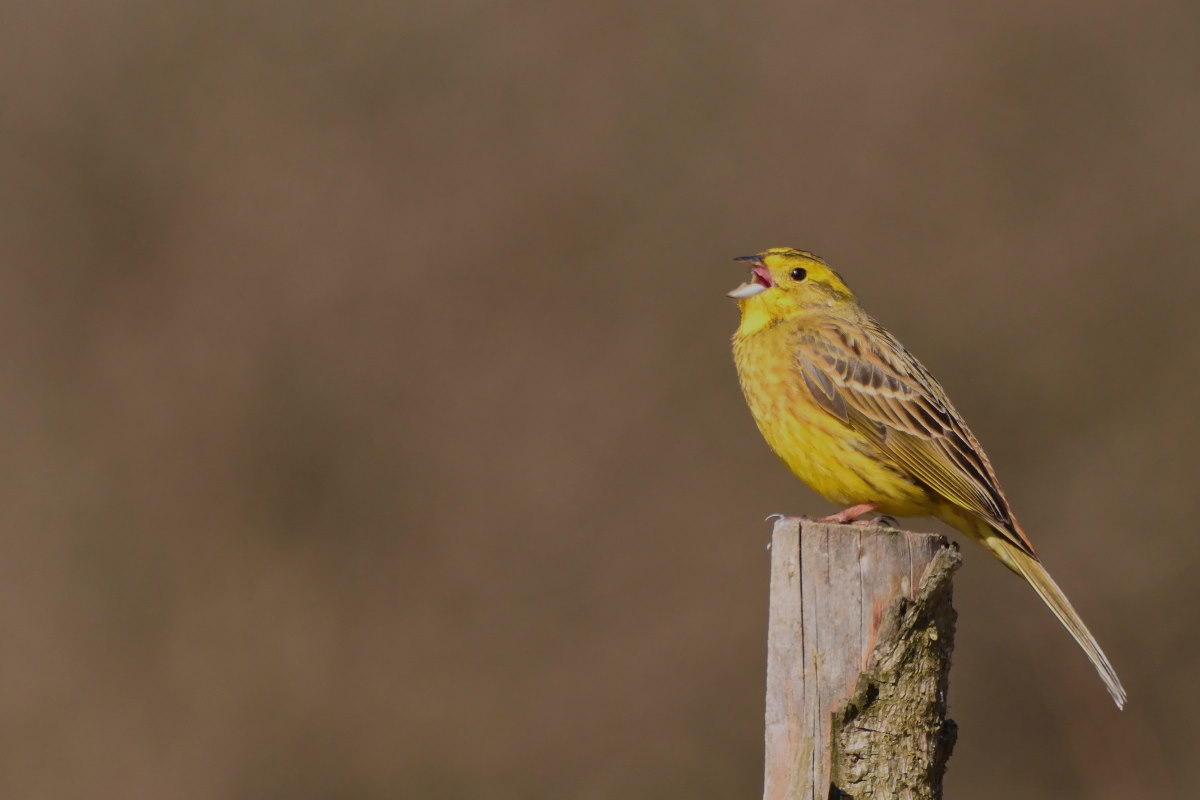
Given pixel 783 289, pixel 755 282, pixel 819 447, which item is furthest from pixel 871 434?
pixel 755 282

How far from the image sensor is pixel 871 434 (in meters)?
5.85

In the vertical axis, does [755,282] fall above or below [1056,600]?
above

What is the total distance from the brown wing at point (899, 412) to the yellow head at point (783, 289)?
216 mm

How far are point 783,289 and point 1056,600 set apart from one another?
180 centimetres

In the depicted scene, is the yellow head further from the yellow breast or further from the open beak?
the yellow breast

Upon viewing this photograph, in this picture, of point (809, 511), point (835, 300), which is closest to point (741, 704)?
point (809, 511)

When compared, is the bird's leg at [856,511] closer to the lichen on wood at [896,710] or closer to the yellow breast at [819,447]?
the yellow breast at [819,447]

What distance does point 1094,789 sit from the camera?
7.74m

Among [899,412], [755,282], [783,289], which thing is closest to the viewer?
[899,412]

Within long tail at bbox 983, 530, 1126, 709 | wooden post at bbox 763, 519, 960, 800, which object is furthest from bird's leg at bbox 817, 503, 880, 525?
wooden post at bbox 763, 519, 960, 800

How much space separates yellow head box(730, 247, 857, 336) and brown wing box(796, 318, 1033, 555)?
216mm

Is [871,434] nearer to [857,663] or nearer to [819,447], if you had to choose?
[819,447]

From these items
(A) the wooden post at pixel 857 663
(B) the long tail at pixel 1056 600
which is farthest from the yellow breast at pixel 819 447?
(A) the wooden post at pixel 857 663

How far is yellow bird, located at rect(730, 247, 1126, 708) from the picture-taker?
5703mm
